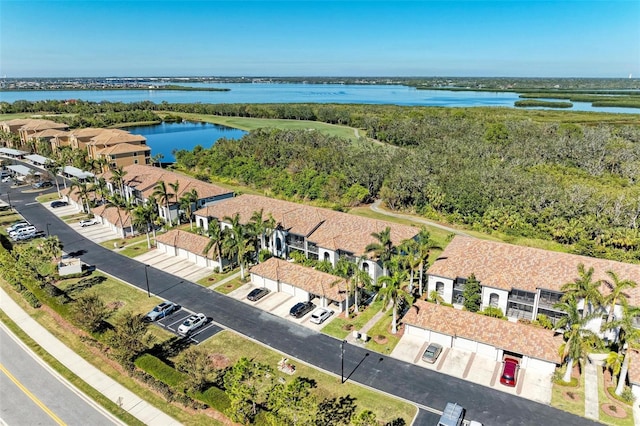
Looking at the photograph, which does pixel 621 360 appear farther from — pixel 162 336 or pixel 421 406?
pixel 162 336

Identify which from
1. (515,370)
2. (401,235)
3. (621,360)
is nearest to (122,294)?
(401,235)

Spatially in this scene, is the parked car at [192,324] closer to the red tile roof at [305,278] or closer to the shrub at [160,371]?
the shrub at [160,371]

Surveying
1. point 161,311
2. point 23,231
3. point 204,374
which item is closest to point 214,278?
point 161,311

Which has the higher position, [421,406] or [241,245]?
[241,245]

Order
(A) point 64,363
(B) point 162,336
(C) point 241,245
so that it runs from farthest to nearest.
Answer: (C) point 241,245, (B) point 162,336, (A) point 64,363

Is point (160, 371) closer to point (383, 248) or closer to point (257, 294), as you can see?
point (257, 294)

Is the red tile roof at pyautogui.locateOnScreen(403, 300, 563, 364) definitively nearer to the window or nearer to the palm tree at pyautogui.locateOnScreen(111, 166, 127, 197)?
the window

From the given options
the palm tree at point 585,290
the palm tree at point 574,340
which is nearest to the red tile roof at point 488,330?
the palm tree at point 574,340
